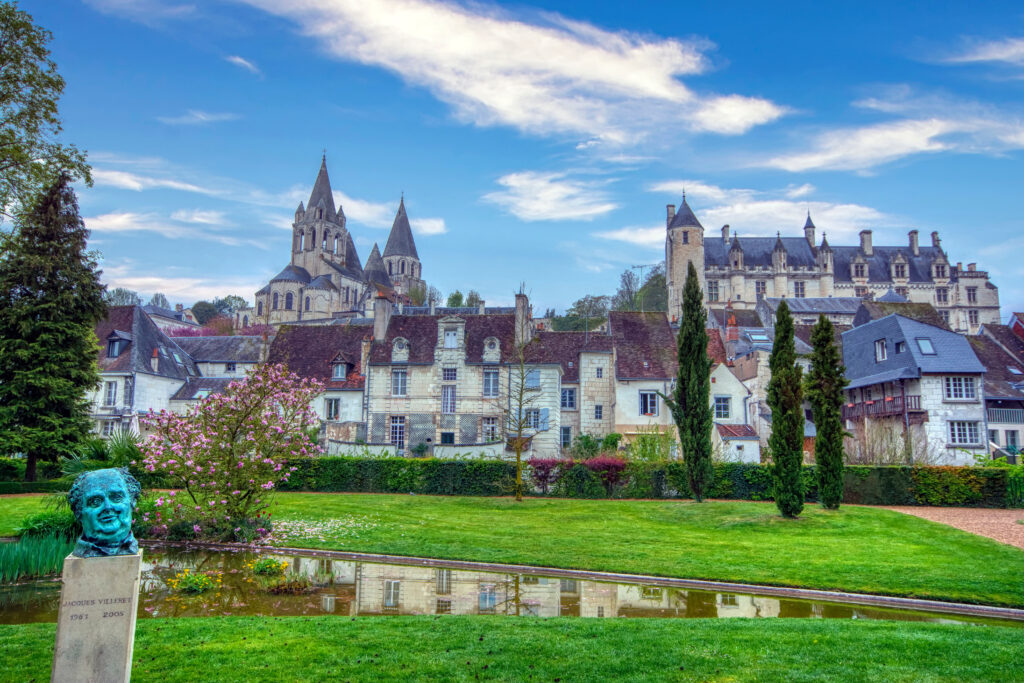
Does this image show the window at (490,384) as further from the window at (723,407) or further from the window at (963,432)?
the window at (963,432)

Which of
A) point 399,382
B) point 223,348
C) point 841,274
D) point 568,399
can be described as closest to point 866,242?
point 841,274

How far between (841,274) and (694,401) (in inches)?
3245

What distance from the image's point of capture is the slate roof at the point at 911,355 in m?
34.3

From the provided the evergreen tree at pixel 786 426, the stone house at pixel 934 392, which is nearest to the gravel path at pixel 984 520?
the evergreen tree at pixel 786 426

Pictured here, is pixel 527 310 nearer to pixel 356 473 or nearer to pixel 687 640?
pixel 356 473

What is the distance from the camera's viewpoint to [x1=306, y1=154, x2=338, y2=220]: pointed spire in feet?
364

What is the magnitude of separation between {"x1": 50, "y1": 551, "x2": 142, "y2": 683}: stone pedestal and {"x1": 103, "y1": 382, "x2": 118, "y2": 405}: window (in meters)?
39.2

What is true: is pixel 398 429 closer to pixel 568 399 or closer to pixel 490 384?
pixel 490 384

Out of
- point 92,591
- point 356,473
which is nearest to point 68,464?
point 356,473

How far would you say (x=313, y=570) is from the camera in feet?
42.2

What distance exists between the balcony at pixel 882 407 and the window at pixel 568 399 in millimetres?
15150

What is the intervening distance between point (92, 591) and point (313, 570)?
7817 mm

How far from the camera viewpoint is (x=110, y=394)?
1553 inches

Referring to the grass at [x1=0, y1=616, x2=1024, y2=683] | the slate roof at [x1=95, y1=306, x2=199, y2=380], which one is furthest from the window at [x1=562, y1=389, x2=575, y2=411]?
the grass at [x1=0, y1=616, x2=1024, y2=683]
